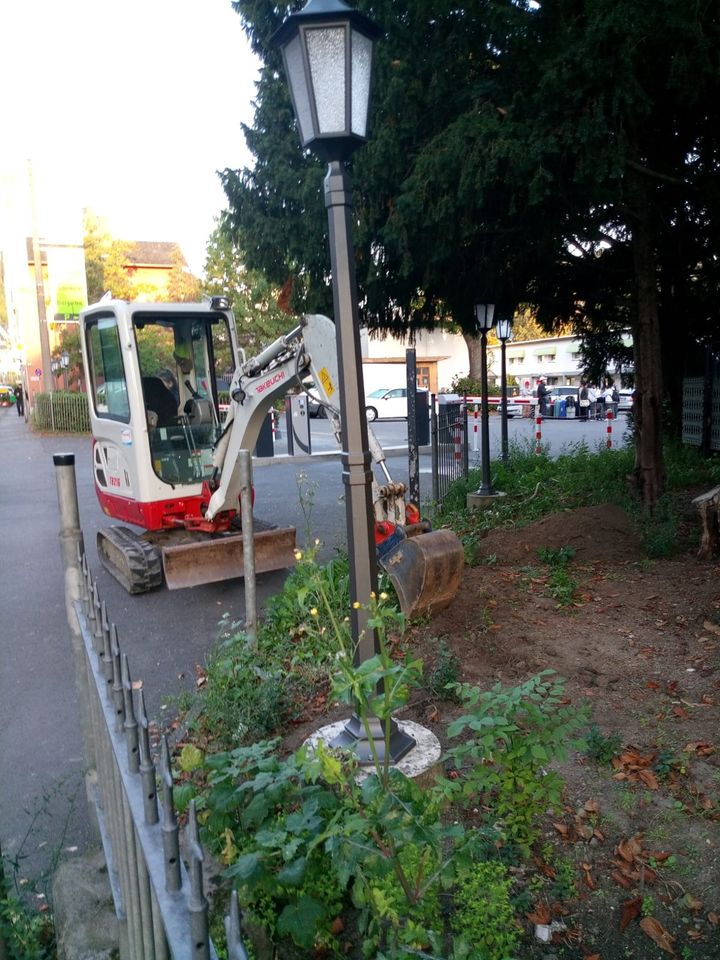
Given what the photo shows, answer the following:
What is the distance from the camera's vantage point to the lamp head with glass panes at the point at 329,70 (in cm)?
342

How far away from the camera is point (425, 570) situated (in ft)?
18.4

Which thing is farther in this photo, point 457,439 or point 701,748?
point 457,439

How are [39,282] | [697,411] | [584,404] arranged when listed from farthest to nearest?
[584,404] → [39,282] → [697,411]

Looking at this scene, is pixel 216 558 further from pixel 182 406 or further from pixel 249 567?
pixel 249 567

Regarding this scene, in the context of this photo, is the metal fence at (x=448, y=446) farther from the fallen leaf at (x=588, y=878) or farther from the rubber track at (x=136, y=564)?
the fallen leaf at (x=588, y=878)

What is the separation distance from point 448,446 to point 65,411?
2131 centimetres

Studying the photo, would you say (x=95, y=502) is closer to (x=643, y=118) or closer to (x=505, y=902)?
(x=643, y=118)

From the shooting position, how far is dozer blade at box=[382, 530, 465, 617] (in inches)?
221

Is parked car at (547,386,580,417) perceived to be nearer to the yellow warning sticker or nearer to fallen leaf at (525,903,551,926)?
the yellow warning sticker

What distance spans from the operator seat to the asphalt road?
1.77 meters

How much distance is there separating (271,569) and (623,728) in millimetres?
4845

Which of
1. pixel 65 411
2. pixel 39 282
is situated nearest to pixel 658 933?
pixel 39 282

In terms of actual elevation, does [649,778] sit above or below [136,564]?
below

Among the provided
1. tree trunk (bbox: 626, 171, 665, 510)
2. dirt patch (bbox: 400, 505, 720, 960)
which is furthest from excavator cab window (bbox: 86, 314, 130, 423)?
tree trunk (bbox: 626, 171, 665, 510)
